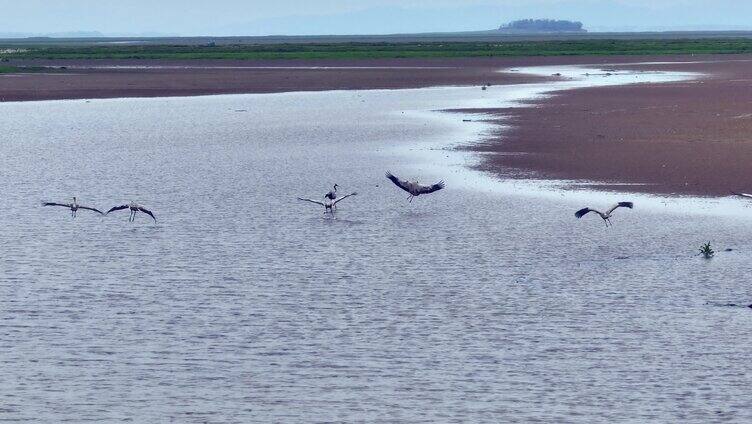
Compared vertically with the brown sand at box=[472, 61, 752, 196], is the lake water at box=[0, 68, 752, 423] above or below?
below

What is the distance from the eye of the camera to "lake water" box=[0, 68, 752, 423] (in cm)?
1192

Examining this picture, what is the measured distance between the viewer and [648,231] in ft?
67.1

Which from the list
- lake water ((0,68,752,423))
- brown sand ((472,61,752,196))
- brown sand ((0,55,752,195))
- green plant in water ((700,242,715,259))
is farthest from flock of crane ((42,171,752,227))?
brown sand ((0,55,752,195))

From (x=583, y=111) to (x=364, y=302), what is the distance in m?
28.5

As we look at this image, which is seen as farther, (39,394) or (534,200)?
(534,200)

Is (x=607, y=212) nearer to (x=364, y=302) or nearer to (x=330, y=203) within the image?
(x=330, y=203)

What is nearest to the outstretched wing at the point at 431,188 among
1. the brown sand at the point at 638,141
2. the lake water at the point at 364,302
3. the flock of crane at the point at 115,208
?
the lake water at the point at 364,302

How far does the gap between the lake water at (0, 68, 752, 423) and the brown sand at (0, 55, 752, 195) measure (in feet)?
8.15

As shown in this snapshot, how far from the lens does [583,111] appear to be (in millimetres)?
42875

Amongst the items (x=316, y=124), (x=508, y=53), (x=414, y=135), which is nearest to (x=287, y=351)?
(x=414, y=135)

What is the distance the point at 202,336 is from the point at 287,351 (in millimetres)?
1096

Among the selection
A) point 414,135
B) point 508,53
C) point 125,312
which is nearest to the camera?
point 125,312

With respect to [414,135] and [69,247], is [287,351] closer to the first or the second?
[69,247]

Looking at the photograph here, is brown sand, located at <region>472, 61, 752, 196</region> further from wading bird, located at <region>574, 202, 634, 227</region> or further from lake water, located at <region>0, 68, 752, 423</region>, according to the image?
wading bird, located at <region>574, 202, 634, 227</region>
